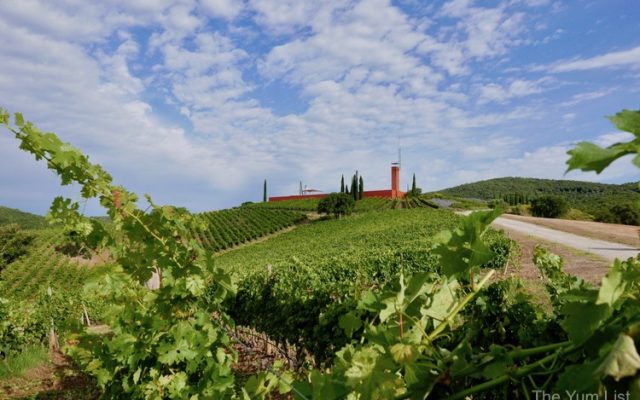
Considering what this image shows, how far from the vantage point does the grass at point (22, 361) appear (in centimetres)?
1010

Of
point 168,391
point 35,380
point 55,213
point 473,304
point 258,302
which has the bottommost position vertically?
point 35,380

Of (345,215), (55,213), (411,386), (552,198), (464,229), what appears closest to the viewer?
(411,386)

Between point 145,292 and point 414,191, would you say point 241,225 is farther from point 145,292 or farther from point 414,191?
point 145,292

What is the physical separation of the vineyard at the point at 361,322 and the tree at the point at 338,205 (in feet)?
166

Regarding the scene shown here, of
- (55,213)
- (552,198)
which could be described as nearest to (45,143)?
(55,213)

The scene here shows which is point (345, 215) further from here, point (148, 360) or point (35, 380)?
point (148, 360)

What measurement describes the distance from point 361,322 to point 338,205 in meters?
58.1

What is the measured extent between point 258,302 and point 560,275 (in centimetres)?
689

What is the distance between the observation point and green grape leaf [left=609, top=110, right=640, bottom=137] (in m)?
0.66

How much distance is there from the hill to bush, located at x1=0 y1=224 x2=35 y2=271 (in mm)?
66475

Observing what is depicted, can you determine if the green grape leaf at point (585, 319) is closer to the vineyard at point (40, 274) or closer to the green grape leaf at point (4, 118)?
the green grape leaf at point (4, 118)

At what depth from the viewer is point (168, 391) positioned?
10.2ft

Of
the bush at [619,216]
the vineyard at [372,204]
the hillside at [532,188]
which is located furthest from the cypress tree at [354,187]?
the hillside at [532,188]

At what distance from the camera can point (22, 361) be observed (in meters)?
10.7
